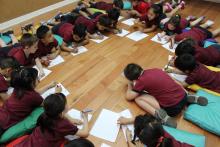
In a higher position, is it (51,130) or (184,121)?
(51,130)

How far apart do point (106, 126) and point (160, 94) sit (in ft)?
1.88

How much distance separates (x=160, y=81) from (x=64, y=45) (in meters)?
1.49

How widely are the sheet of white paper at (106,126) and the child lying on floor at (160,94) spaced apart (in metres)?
0.32

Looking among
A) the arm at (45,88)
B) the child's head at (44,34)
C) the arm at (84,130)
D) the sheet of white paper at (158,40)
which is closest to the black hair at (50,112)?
the arm at (84,130)

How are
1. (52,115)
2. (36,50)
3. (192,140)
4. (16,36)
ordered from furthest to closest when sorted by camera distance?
(16,36) < (36,50) < (192,140) < (52,115)

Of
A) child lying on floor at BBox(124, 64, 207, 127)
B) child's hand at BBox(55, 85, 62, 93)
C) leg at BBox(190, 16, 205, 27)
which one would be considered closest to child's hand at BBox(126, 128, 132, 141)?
child lying on floor at BBox(124, 64, 207, 127)

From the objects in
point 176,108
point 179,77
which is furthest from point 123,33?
point 176,108

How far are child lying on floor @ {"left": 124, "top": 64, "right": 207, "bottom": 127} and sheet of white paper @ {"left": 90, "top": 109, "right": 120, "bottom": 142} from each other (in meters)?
0.32

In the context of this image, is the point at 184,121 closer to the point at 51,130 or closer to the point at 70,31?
the point at 51,130

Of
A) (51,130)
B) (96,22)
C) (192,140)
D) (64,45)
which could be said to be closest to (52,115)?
(51,130)

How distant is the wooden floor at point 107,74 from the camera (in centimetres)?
231

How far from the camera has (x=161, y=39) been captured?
3414mm

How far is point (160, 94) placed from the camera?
2.19 m

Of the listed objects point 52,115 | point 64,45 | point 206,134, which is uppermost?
point 52,115
